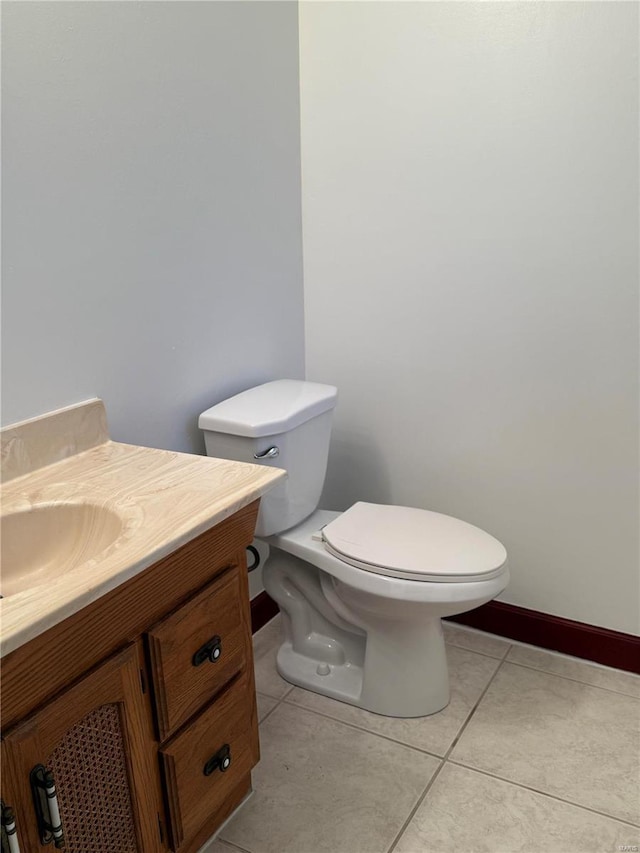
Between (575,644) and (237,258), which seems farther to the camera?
(575,644)

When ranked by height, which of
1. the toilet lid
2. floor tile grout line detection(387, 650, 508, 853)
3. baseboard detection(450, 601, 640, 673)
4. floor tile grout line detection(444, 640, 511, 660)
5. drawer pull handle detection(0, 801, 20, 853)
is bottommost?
floor tile grout line detection(387, 650, 508, 853)

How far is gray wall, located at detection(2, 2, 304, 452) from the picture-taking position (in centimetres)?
135

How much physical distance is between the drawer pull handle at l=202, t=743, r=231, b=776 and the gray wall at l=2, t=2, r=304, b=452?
667mm

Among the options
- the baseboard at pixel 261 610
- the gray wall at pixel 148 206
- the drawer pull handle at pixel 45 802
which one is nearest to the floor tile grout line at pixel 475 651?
the baseboard at pixel 261 610

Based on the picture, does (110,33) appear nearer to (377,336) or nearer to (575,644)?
(377,336)

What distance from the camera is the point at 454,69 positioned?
1840 mm

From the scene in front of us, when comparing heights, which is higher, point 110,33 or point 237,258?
point 110,33

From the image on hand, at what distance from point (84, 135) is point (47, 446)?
592 mm

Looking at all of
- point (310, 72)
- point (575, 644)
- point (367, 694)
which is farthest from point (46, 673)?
point (310, 72)

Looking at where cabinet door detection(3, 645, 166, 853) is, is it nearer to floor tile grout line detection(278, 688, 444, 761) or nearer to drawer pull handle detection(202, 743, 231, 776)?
drawer pull handle detection(202, 743, 231, 776)

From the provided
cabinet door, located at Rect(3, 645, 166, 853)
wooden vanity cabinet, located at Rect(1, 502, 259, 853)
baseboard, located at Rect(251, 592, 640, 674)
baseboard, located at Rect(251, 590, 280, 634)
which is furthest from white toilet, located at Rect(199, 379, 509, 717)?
cabinet door, located at Rect(3, 645, 166, 853)

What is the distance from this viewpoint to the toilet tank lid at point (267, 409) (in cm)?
171

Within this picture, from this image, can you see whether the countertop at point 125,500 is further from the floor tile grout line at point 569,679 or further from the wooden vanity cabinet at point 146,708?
the floor tile grout line at point 569,679

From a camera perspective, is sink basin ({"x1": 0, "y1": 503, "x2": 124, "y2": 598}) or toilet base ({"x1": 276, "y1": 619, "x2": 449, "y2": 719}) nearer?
sink basin ({"x1": 0, "y1": 503, "x2": 124, "y2": 598})
